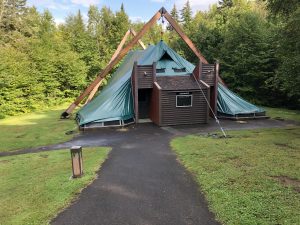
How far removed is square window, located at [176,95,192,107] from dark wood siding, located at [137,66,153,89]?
2.23 metres

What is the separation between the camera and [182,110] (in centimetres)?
1944

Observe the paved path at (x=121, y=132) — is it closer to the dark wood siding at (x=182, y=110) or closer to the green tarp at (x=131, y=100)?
the dark wood siding at (x=182, y=110)

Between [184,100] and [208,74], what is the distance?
3096 mm

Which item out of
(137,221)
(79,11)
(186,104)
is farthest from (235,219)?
(79,11)

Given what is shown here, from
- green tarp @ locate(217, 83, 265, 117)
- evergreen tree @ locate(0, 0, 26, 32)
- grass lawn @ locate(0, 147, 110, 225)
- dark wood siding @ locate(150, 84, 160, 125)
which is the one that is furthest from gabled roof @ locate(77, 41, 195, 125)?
evergreen tree @ locate(0, 0, 26, 32)

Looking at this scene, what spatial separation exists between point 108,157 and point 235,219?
22.3 feet

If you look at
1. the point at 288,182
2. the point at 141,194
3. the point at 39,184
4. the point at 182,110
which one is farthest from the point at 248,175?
the point at 182,110

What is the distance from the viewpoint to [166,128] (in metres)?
18.5

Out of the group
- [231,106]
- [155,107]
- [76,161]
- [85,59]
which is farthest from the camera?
[85,59]

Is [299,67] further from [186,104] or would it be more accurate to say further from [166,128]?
[166,128]

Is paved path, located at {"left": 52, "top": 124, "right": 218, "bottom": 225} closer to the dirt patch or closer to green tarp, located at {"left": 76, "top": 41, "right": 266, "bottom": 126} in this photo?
the dirt patch

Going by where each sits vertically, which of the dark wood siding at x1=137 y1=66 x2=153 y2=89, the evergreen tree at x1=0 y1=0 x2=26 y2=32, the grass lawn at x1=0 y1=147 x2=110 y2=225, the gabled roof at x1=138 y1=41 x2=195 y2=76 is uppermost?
the evergreen tree at x1=0 y1=0 x2=26 y2=32

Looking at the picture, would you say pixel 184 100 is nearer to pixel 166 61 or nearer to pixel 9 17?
pixel 166 61

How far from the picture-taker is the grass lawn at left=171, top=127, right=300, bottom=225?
20.1 feet
